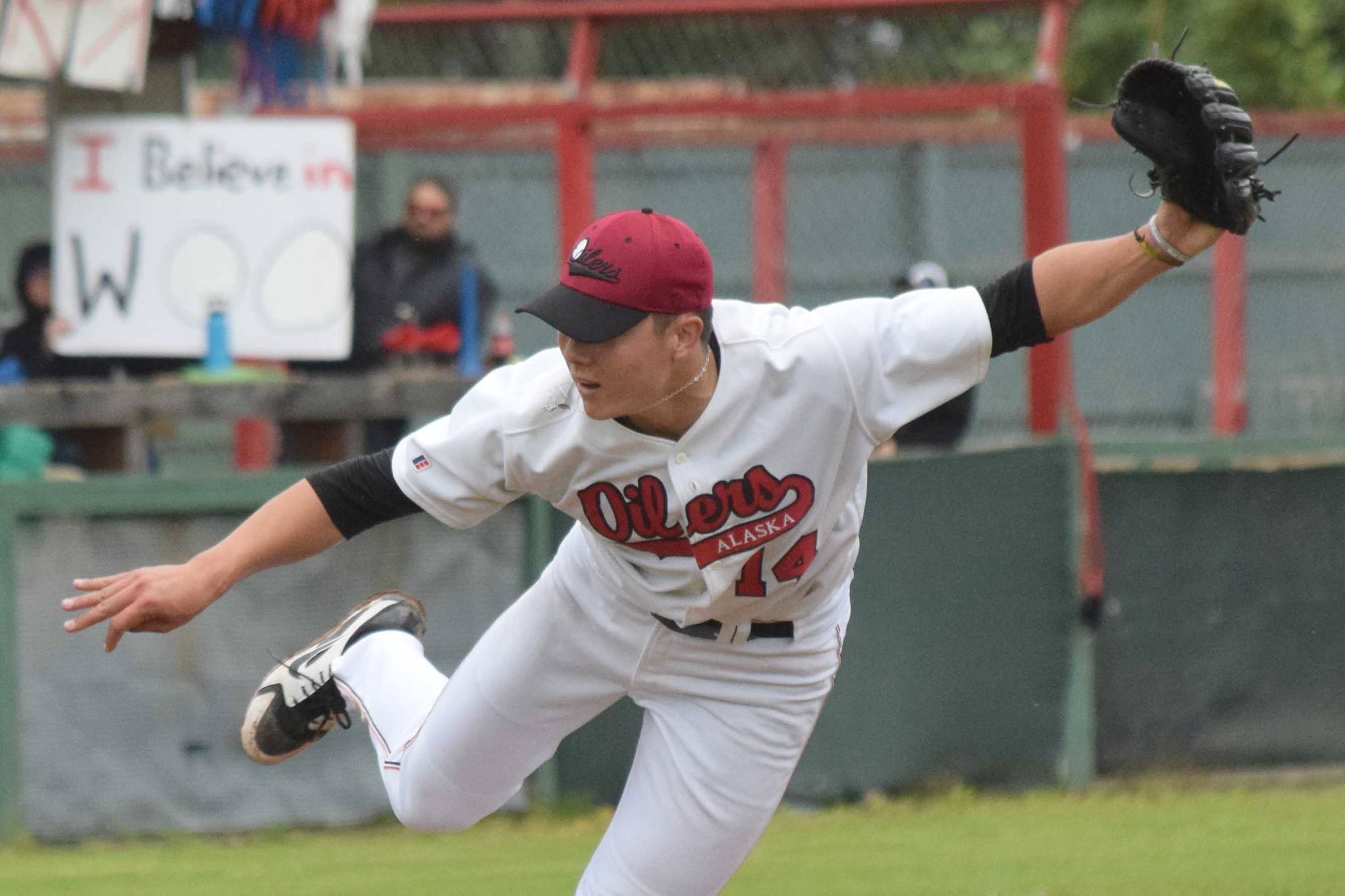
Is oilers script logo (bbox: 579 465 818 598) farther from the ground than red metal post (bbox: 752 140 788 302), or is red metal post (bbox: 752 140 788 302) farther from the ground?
red metal post (bbox: 752 140 788 302)

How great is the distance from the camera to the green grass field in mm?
6223

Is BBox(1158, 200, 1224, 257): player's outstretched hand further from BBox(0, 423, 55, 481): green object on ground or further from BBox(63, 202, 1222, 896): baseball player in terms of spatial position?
BBox(0, 423, 55, 481): green object on ground

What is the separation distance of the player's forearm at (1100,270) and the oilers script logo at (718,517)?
0.64m

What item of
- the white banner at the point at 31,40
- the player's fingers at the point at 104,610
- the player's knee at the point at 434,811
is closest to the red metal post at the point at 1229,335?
the white banner at the point at 31,40

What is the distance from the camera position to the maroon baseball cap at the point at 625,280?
12.5 ft

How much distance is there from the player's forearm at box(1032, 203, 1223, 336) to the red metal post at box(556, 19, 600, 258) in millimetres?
3901

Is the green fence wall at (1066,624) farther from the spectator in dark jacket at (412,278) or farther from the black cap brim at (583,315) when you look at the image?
the black cap brim at (583,315)

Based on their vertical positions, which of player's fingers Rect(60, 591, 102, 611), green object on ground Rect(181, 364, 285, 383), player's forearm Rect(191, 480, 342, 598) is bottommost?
player's fingers Rect(60, 591, 102, 611)

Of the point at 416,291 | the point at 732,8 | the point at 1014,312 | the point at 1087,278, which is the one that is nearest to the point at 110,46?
the point at 416,291

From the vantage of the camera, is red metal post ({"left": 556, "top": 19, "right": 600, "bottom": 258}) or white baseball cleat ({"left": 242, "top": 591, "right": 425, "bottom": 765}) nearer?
white baseball cleat ({"left": 242, "top": 591, "right": 425, "bottom": 765})

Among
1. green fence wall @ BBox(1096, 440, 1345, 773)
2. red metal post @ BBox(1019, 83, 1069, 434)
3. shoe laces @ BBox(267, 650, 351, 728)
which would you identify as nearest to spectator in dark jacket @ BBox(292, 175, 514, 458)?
red metal post @ BBox(1019, 83, 1069, 434)

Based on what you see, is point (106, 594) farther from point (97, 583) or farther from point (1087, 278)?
point (1087, 278)

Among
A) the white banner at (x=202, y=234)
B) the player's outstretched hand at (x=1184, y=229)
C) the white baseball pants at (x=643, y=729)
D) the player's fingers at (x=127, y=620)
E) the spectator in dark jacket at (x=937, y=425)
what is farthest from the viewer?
the spectator in dark jacket at (x=937, y=425)

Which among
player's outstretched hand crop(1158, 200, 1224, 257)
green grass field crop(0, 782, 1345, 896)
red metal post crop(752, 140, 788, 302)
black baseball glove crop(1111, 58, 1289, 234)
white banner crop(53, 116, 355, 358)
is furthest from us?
red metal post crop(752, 140, 788, 302)
